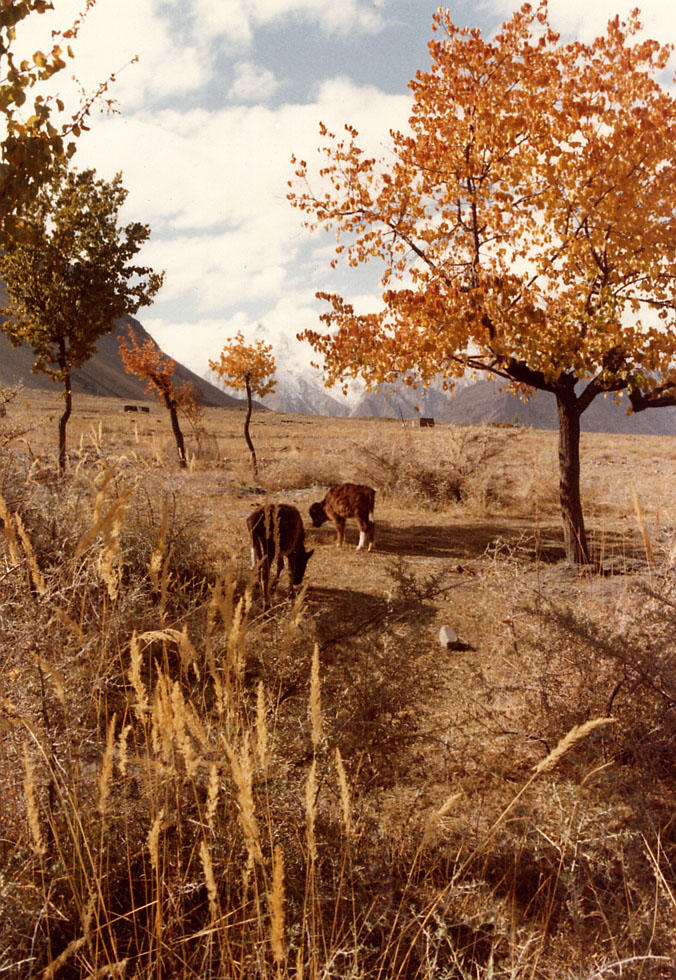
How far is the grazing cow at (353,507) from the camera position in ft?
28.1

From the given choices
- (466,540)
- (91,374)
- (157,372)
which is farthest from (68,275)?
(91,374)

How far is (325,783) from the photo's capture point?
279cm

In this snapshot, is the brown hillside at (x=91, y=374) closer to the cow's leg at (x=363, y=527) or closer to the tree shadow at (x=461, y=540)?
the tree shadow at (x=461, y=540)

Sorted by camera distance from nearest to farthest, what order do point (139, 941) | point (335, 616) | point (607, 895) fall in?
point (139, 941) → point (607, 895) → point (335, 616)

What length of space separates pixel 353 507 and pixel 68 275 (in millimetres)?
8845

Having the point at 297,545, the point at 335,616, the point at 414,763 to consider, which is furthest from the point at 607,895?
the point at 297,545

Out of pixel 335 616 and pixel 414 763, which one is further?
pixel 335 616

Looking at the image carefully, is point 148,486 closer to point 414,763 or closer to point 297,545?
point 297,545

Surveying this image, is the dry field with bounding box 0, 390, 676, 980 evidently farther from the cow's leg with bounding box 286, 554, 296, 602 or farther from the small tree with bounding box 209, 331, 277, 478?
the small tree with bounding box 209, 331, 277, 478

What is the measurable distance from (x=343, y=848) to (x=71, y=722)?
4.06 ft

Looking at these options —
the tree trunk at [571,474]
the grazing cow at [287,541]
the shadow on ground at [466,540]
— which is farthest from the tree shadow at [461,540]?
the grazing cow at [287,541]

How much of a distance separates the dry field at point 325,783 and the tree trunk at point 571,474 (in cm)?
311

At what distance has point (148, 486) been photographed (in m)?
6.39

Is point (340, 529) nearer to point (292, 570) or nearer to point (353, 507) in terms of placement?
point (353, 507)
